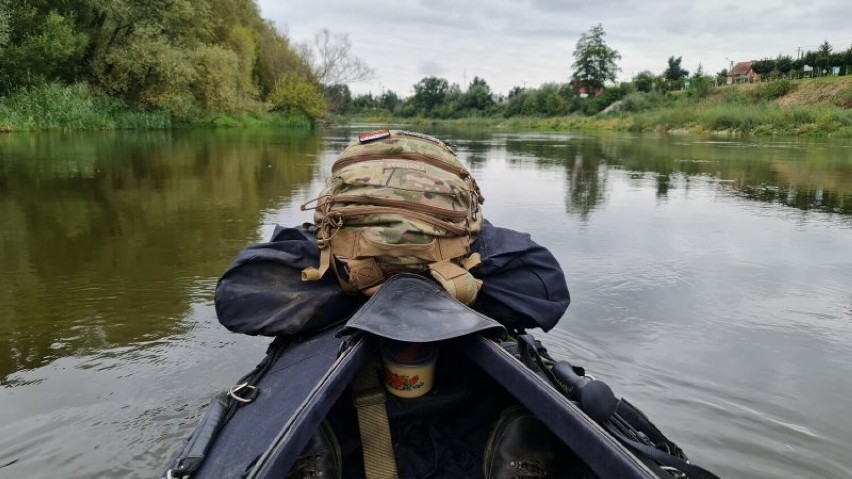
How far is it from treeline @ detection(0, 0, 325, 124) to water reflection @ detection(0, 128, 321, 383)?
9.69 m

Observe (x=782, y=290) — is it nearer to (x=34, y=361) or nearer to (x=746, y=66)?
(x=34, y=361)

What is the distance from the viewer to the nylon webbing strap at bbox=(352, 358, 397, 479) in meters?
1.77

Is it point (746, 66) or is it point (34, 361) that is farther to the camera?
point (746, 66)

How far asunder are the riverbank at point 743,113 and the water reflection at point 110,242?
26998 mm

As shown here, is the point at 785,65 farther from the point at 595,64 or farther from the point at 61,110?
the point at 61,110

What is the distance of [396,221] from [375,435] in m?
0.81

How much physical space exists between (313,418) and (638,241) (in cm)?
530

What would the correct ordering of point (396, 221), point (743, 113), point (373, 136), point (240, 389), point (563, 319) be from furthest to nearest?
1. point (743, 113)
2. point (563, 319)
3. point (373, 136)
4. point (396, 221)
5. point (240, 389)

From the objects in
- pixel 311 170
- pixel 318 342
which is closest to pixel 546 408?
pixel 318 342

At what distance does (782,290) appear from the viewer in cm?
449

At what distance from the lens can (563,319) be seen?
12.7 ft

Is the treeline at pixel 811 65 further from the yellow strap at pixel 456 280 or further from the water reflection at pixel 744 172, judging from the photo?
the yellow strap at pixel 456 280

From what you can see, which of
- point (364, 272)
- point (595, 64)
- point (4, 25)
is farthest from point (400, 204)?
point (595, 64)

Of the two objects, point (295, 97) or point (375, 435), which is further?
point (295, 97)
